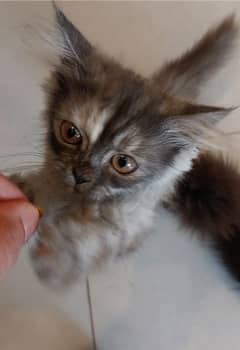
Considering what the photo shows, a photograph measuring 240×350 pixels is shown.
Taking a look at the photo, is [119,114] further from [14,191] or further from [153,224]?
[153,224]

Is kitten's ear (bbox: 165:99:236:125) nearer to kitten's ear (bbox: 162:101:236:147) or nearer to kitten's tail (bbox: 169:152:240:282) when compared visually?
kitten's ear (bbox: 162:101:236:147)

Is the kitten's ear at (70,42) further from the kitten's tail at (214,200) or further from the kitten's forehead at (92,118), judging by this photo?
the kitten's tail at (214,200)

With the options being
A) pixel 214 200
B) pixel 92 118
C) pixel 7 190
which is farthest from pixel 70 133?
pixel 214 200

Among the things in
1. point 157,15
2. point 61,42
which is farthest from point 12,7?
point 61,42

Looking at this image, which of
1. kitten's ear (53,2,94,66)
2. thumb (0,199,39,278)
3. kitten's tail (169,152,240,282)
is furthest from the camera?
kitten's tail (169,152,240,282)

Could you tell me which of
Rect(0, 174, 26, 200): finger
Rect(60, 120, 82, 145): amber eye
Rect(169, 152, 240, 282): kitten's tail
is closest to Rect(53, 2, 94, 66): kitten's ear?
Rect(60, 120, 82, 145): amber eye
